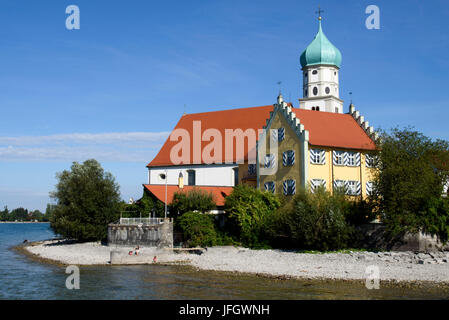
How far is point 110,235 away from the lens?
49156 mm

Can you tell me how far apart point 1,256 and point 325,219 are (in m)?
33.0

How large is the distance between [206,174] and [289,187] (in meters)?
15.4

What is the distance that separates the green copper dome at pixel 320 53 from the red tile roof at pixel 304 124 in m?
8.71

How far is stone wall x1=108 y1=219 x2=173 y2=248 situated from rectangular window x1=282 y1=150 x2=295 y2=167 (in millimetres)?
11736

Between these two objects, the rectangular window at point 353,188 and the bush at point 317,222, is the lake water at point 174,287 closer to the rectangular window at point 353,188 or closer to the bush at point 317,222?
the bush at point 317,222

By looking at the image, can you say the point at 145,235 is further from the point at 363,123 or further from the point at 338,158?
the point at 363,123

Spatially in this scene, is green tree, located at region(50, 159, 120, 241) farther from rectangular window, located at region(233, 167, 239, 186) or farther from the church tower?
the church tower

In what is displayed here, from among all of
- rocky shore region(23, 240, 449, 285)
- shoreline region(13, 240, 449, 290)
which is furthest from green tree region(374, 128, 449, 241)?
shoreline region(13, 240, 449, 290)

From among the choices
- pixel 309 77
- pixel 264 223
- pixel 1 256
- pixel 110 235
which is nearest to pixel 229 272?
pixel 264 223

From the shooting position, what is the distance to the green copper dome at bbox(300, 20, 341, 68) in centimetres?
6412

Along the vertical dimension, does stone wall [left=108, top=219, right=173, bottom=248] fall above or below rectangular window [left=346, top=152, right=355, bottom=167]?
below

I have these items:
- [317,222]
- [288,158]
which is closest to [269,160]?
[288,158]

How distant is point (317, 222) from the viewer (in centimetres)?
3919

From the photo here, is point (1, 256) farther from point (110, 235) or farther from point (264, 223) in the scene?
point (264, 223)
